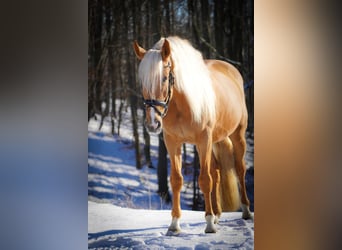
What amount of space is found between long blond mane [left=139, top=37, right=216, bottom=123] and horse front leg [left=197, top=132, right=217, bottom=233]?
151mm

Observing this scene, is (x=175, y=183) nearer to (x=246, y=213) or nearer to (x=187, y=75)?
(x=246, y=213)

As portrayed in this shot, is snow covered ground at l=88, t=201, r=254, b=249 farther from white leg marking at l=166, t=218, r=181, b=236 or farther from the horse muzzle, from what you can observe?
the horse muzzle

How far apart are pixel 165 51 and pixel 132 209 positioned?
908 millimetres

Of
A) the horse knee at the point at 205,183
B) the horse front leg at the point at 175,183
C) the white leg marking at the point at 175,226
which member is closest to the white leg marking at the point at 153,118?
the horse front leg at the point at 175,183

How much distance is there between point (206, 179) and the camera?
2438mm

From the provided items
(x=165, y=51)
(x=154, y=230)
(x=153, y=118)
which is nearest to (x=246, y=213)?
(x=154, y=230)

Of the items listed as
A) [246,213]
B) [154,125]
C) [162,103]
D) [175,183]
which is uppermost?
[162,103]

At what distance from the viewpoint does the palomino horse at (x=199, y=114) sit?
8.01 feet

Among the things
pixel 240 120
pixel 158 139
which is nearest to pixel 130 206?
pixel 158 139

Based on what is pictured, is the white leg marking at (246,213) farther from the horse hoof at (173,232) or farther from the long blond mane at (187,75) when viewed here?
the long blond mane at (187,75)

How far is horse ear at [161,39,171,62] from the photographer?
8.04 ft
